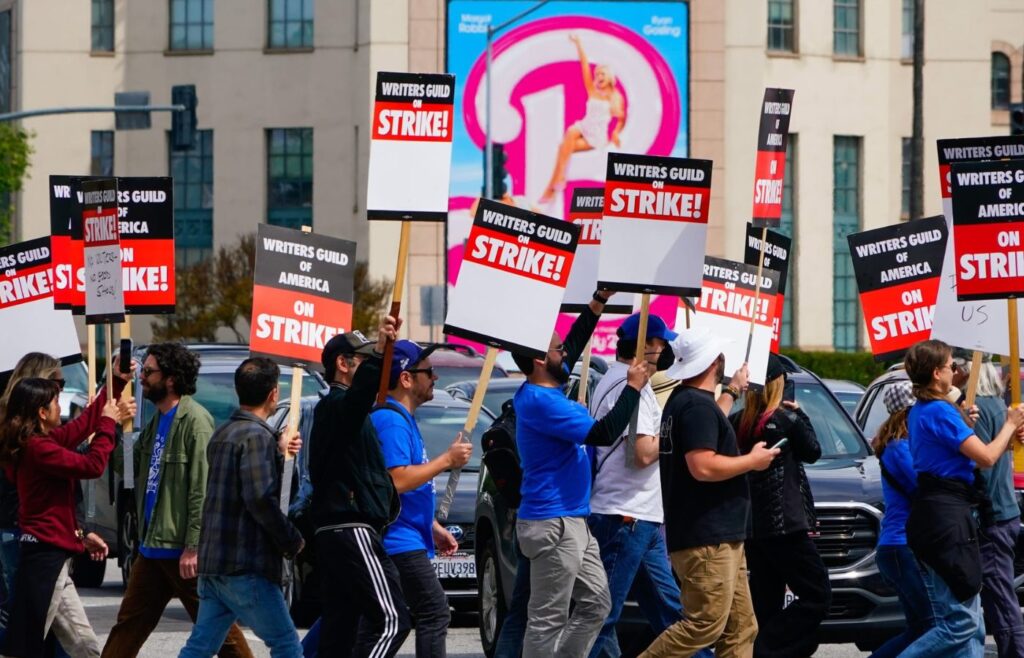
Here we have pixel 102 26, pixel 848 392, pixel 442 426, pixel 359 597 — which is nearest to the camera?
pixel 359 597

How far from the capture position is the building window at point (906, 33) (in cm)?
5441

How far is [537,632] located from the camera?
9.42 meters

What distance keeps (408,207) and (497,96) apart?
38249 mm

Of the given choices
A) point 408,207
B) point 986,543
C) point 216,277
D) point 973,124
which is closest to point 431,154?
point 408,207

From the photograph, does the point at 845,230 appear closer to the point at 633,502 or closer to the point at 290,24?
the point at 290,24

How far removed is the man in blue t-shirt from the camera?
29.9ft

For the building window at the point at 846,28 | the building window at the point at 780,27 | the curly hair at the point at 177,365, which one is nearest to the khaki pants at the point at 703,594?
the curly hair at the point at 177,365

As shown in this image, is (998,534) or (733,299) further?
(733,299)

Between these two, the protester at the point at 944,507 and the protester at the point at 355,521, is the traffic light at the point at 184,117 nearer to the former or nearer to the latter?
the protester at the point at 944,507

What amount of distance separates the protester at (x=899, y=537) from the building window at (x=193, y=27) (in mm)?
43594

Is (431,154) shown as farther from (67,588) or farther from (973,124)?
(973,124)

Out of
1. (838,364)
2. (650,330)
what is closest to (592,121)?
(838,364)

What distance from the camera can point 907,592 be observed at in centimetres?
1038

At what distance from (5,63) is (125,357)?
46.5 metres
